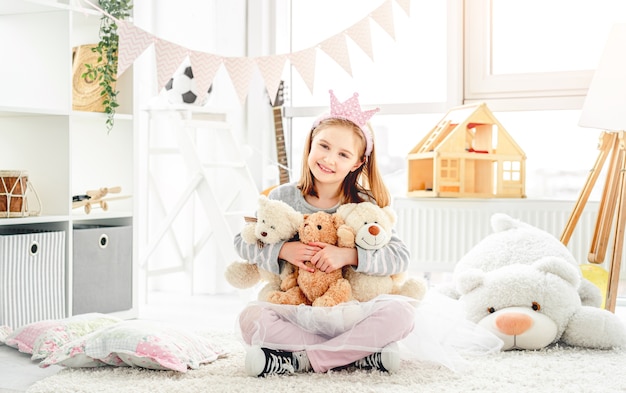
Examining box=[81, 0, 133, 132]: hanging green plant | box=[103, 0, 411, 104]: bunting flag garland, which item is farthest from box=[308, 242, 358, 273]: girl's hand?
box=[81, 0, 133, 132]: hanging green plant

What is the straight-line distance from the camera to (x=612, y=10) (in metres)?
3.20

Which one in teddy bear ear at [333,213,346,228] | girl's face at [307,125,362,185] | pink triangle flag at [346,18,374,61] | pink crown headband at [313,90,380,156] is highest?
pink triangle flag at [346,18,374,61]

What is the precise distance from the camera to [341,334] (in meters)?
1.82

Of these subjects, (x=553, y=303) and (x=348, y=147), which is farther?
(x=553, y=303)

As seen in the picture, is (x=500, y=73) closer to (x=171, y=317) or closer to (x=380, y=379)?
(x=171, y=317)

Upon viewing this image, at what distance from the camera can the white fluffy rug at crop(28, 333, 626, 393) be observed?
167 centimetres

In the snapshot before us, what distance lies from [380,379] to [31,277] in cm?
124

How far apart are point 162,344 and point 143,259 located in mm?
1323

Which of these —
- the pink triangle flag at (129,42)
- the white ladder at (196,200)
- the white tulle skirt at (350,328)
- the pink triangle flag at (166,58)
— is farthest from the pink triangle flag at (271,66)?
the white tulle skirt at (350,328)

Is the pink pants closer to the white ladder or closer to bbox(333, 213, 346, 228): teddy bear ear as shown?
bbox(333, 213, 346, 228): teddy bear ear

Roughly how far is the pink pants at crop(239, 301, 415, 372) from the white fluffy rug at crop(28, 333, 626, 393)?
0.14 feet

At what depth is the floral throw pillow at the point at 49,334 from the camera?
2010 millimetres

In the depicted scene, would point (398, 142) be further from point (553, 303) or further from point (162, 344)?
point (162, 344)

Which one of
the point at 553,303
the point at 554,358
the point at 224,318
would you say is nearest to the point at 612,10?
the point at 553,303
